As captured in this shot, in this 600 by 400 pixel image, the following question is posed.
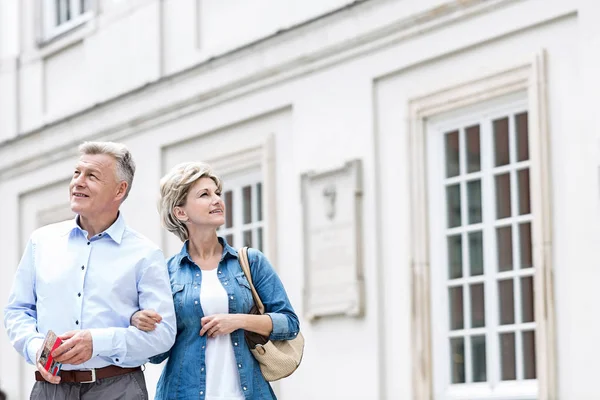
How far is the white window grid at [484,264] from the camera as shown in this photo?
10.1 m

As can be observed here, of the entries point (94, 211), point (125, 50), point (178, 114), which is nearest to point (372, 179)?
point (178, 114)

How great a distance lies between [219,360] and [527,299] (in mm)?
5077

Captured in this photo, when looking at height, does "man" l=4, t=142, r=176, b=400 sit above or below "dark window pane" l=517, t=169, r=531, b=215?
below

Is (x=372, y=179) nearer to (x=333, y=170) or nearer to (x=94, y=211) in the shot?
(x=333, y=170)

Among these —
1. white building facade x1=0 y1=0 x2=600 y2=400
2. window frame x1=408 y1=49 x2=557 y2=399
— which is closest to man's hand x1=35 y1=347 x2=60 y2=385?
white building facade x1=0 y1=0 x2=600 y2=400

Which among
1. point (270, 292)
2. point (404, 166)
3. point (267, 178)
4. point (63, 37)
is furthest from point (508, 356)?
point (63, 37)

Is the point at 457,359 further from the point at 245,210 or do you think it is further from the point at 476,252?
the point at 245,210

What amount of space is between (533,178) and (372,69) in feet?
6.87

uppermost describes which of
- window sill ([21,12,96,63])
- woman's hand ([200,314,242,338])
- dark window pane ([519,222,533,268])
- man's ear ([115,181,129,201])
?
window sill ([21,12,96,63])

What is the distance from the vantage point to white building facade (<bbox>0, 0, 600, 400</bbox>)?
9586 millimetres

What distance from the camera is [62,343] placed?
15.6 ft

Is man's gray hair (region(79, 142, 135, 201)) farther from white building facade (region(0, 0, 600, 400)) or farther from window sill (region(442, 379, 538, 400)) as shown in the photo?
window sill (region(442, 379, 538, 400))

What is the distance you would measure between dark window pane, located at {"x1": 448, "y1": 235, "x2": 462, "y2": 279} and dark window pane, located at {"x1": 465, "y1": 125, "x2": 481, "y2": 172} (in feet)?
1.73

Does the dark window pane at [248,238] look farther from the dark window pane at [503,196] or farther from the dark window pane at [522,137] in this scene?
the dark window pane at [522,137]
